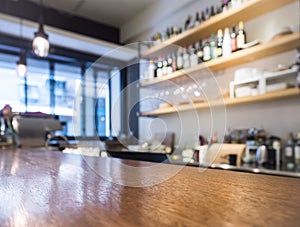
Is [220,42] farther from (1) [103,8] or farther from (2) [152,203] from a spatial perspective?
(2) [152,203]

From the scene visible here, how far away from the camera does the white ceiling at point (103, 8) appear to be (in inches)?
140

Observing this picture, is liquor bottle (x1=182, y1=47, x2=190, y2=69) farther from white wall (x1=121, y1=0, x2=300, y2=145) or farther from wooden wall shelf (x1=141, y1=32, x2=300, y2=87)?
white wall (x1=121, y1=0, x2=300, y2=145)

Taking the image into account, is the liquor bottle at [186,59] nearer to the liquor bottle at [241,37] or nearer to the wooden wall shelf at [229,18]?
the wooden wall shelf at [229,18]

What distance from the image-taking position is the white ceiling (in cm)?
354

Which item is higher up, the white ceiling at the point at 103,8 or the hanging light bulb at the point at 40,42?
the white ceiling at the point at 103,8

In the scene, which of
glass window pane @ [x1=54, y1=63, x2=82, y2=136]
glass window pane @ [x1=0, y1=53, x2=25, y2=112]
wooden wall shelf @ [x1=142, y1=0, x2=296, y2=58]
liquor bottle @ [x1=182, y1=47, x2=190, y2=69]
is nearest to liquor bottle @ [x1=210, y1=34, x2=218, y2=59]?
wooden wall shelf @ [x1=142, y1=0, x2=296, y2=58]

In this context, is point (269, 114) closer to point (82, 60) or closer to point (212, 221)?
point (212, 221)

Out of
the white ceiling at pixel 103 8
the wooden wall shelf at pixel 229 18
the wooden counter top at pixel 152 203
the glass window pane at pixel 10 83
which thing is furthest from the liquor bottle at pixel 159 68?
the glass window pane at pixel 10 83

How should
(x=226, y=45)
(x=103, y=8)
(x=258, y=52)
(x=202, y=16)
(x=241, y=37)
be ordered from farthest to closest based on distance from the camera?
(x=103, y=8), (x=202, y=16), (x=226, y=45), (x=241, y=37), (x=258, y=52)

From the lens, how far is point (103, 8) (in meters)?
3.73

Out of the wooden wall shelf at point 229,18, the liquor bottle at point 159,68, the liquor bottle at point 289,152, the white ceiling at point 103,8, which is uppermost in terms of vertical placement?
the white ceiling at point 103,8

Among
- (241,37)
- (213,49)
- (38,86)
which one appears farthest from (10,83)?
(241,37)

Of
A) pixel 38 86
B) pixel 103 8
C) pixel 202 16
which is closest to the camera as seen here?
pixel 202 16

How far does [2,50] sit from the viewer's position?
140 inches
